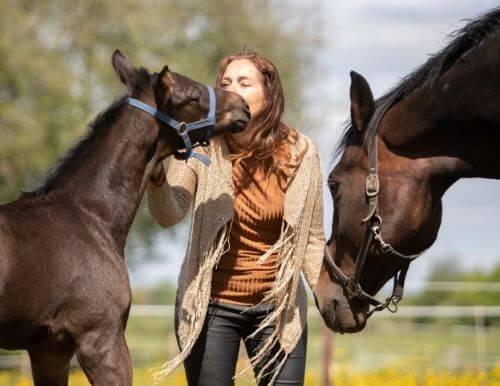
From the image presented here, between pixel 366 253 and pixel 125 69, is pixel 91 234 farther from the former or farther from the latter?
pixel 366 253

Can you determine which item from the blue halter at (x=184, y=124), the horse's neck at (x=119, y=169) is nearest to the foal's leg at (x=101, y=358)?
the horse's neck at (x=119, y=169)

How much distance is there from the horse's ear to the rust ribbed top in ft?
1.81

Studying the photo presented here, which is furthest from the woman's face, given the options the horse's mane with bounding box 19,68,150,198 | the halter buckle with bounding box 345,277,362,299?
the halter buckle with bounding box 345,277,362,299

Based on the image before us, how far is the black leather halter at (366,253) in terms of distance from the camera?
13.1 ft

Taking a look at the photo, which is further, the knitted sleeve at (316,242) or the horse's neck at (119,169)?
the knitted sleeve at (316,242)

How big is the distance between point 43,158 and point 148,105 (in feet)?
38.3

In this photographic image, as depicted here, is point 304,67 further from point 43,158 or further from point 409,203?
point 409,203

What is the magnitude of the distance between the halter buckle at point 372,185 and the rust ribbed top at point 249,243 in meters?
0.49

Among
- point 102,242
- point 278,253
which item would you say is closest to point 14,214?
point 102,242

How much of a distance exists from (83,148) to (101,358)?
113 centimetres

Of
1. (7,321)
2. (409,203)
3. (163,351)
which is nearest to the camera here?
(7,321)

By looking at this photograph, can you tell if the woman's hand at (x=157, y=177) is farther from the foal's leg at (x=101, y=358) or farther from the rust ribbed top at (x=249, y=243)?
the foal's leg at (x=101, y=358)

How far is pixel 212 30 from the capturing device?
1777 centimetres

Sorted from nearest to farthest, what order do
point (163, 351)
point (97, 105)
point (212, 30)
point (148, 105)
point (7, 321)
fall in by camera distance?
1. point (7, 321)
2. point (148, 105)
3. point (163, 351)
4. point (97, 105)
5. point (212, 30)
